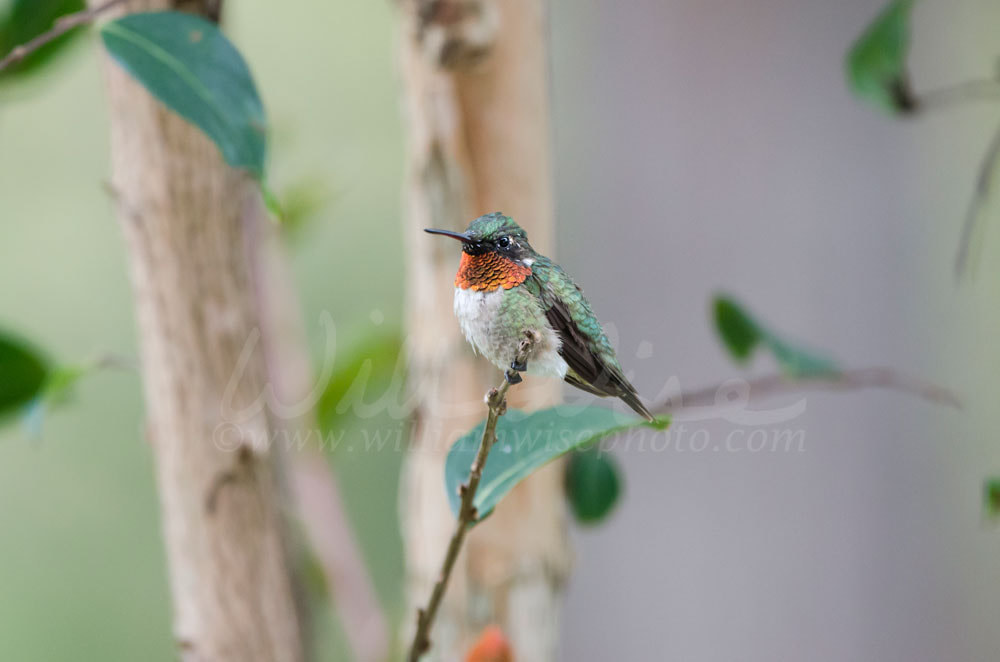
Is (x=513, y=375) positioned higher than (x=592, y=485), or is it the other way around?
(x=513, y=375)

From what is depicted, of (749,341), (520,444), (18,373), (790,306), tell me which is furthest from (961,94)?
(18,373)

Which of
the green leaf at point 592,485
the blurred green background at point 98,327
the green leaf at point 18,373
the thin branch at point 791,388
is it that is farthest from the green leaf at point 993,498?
the blurred green background at point 98,327

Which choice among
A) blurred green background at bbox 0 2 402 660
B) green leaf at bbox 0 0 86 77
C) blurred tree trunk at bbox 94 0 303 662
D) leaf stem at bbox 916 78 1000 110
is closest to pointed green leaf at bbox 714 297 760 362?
leaf stem at bbox 916 78 1000 110

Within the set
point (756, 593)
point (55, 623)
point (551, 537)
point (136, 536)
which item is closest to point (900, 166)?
point (756, 593)

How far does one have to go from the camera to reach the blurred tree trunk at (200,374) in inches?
23.3

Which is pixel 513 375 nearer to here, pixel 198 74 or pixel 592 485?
pixel 198 74

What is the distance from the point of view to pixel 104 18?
593 millimetres

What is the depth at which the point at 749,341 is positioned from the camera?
691 mm

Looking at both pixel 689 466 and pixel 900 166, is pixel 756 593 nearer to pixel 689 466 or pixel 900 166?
pixel 689 466

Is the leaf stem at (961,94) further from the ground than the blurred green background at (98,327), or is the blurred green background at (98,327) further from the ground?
the leaf stem at (961,94)

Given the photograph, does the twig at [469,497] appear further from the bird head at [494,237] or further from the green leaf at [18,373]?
the green leaf at [18,373]

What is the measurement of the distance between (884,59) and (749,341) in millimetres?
233

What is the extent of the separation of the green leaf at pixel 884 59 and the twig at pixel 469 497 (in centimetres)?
48

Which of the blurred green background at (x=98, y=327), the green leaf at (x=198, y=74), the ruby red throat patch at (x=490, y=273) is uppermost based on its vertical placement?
the green leaf at (x=198, y=74)
